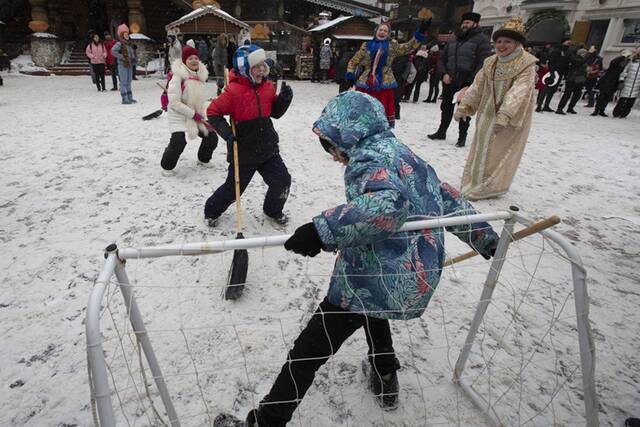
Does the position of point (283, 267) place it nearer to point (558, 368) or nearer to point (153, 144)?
point (558, 368)

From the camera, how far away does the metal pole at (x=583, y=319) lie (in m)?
1.31

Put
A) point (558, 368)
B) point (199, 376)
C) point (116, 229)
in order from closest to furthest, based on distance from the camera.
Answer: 1. point (199, 376)
2. point (558, 368)
3. point (116, 229)

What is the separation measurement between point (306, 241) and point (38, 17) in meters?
20.1

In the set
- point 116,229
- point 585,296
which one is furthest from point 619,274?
point 116,229

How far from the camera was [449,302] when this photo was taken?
265 centimetres

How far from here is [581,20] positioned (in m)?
17.7

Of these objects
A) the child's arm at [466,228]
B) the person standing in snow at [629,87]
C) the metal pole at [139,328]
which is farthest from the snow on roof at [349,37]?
the metal pole at [139,328]

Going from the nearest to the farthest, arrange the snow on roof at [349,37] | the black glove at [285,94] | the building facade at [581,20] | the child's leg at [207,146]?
1. the black glove at [285,94]
2. the child's leg at [207,146]
3. the building facade at [581,20]
4. the snow on roof at [349,37]

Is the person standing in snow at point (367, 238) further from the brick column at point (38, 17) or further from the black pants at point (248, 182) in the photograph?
the brick column at point (38, 17)

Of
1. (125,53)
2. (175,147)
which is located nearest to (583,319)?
(175,147)

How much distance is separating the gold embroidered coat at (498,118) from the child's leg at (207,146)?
3.18 metres

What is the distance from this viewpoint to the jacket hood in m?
1.31

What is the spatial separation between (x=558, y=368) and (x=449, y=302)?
74cm

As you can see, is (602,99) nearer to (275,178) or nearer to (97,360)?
(275,178)
